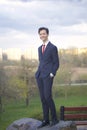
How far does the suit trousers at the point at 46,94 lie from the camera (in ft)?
12.2

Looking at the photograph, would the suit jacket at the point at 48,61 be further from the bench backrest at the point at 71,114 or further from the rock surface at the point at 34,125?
the bench backrest at the point at 71,114

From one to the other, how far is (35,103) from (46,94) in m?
8.98

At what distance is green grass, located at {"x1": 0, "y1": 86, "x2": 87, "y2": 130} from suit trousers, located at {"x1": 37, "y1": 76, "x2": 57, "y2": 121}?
8115mm

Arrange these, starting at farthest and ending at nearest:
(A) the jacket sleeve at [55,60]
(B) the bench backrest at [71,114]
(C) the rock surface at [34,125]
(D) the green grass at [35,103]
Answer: (D) the green grass at [35,103]
(B) the bench backrest at [71,114]
(C) the rock surface at [34,125]
(A) the jacket sleeve at [55,60]

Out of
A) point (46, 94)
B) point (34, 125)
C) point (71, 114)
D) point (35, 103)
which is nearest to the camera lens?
point (46, 94)

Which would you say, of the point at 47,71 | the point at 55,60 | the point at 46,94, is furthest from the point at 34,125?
the point at 55,60

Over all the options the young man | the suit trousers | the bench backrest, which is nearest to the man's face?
the young man

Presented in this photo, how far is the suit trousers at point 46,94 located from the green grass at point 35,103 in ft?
26.6

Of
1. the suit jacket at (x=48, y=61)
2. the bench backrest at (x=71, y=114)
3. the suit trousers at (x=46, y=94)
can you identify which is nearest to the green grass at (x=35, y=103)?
the bench backrest at (x=71, y=114)

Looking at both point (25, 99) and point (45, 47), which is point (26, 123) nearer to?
point (45, 47)

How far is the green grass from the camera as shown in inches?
480

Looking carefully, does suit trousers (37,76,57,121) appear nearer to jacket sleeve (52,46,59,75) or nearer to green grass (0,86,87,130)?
jacket sleeve (52,46,59,75)

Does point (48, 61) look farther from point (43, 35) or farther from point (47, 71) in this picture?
point (43, 35)

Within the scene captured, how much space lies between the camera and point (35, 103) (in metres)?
12.6
